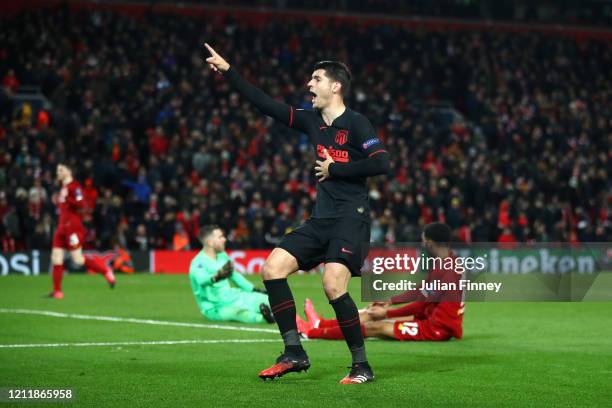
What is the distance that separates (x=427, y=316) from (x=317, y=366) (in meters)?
2.67

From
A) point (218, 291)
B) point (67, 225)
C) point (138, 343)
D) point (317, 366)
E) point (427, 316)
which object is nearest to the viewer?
point (317, 366)

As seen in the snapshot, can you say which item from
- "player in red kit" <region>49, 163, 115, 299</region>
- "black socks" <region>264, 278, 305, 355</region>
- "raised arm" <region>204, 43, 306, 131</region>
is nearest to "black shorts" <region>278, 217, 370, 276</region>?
"black socks" <region>264, 278, 305, 355</region>

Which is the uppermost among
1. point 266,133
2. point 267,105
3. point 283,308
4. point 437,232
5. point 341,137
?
point 266,133

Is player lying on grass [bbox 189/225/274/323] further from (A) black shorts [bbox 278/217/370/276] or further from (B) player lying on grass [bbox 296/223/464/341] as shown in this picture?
(A) black shorts [bbox 278/217/370/276]

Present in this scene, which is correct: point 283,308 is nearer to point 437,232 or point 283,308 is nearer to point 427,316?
point 437,232

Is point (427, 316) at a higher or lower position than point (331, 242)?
lower

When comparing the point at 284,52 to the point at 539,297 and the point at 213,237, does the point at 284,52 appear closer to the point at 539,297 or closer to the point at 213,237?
the point at 539,297

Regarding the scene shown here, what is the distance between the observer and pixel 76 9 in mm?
35625

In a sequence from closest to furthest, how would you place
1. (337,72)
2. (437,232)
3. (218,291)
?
(337,72) → (437,232) → (218,291)

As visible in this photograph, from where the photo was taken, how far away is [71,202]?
699 inches

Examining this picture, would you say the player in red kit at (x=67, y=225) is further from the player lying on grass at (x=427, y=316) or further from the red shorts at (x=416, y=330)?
the red shorts at (x=416, y=330)

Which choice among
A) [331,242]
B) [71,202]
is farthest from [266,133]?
[331,242]

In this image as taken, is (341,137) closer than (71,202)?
Yes

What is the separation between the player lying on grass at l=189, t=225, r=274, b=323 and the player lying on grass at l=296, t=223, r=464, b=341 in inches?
100
